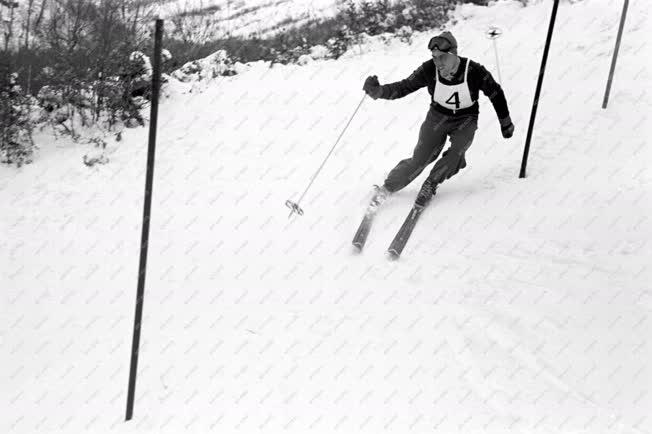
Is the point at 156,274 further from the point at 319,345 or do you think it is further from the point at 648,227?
the point at 648,227

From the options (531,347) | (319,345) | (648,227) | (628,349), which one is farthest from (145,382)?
(648,227)

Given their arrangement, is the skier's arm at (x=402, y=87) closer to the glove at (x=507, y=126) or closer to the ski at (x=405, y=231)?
the glove at (x=507, y=126)

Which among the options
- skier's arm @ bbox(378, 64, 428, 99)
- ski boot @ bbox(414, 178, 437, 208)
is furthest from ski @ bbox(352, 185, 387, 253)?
skier's arm @ bbox(378, 64, 428, 99)

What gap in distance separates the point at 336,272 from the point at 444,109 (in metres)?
1.72

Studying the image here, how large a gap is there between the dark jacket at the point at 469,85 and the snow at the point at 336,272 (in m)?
0.76

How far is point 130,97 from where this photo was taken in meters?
6.83

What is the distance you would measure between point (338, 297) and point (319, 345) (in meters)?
0.58

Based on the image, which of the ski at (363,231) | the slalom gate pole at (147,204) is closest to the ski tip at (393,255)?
the ski at (363,231)

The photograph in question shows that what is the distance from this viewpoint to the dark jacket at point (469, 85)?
194 inches

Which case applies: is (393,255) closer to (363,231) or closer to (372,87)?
(363,231)

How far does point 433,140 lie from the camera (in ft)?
17.6

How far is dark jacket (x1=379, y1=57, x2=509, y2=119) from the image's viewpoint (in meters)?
4.93

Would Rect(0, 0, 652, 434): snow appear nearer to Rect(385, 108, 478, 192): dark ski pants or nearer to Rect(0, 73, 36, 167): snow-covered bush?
Rect(0, 73, 36, 167): snow-covered bush

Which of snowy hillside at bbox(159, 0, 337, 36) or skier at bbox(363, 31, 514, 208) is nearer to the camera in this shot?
skier at bbox(363, 31, 514, 208)
